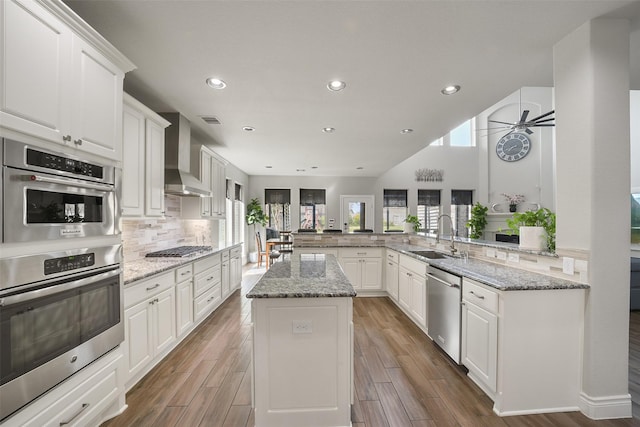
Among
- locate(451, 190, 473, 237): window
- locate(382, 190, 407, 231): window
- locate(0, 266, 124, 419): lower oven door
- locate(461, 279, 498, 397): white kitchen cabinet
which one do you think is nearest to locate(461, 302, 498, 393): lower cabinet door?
locate(461, 279, 498, 397): white kitchen cabinet

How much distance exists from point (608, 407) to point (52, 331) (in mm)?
3419

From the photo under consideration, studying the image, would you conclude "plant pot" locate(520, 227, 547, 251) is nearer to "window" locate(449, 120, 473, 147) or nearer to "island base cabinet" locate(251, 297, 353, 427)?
"island base cabinet" locate(251, 297, 353, 427)

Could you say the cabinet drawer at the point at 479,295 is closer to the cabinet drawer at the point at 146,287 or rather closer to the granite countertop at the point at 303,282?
the granite countertop at the point at 303,282

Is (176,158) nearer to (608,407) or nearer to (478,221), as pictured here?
(608,407)

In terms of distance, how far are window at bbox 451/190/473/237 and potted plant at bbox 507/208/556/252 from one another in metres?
6.74

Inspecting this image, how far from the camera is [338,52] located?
6.64ft

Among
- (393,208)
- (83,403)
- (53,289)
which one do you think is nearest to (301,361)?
(83,403)

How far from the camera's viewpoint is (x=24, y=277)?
3.97 ft

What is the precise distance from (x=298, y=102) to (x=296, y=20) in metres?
1.19

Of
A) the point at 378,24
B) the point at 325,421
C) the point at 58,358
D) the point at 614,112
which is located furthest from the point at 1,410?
the point at 614,112

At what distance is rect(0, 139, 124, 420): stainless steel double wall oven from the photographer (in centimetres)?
116

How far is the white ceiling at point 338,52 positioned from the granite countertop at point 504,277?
1715 mm

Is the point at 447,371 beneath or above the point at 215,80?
beneath

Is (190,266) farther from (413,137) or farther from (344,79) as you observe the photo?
(413,137)
